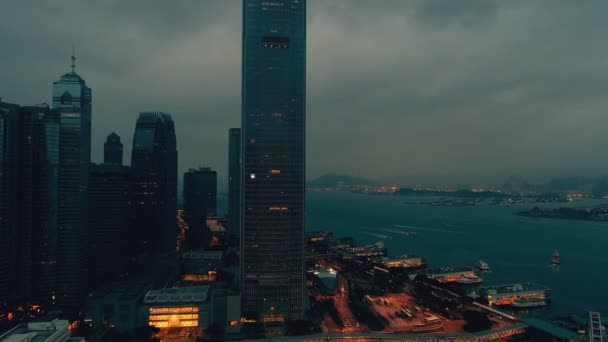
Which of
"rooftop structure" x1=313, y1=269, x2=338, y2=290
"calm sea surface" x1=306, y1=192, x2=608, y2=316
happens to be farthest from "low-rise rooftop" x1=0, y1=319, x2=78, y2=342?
"calm sea surface" x1=306, y1=192, x2=608, y2=316

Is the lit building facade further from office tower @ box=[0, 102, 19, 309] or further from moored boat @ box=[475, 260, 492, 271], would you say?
moored boat @ box=[475, 260, 492, 271]

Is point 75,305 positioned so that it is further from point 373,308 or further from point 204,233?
point 204,233

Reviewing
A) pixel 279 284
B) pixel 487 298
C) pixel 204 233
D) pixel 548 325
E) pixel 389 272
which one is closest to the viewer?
pixel 548 325

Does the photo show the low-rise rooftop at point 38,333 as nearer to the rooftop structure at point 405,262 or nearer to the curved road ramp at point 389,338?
the curved road ramp at point 389,338

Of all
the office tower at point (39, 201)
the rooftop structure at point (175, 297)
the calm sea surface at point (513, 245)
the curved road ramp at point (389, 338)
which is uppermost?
the office tower at point (39, 201)

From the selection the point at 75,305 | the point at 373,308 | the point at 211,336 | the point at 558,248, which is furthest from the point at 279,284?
the point at 558,248

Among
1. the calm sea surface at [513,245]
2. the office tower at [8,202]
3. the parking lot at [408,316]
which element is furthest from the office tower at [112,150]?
the parking lot at [408,316]
